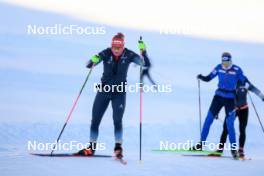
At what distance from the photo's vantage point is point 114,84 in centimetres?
939

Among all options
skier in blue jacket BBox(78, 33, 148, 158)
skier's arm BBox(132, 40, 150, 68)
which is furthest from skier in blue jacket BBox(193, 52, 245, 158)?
skier in blue jacket BBox(78, 33, 148, 158)

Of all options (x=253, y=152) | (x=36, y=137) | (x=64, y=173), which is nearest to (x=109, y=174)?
(x=64, y=173)

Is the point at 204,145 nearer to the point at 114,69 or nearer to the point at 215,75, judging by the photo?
the point at 215,75

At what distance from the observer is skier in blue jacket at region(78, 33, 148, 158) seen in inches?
368

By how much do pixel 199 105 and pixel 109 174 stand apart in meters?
4.14

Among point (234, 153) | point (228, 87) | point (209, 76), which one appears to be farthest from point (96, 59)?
point (234, 153)

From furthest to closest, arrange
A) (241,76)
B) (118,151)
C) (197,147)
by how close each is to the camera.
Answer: (197,147), (241,76), (118,151)

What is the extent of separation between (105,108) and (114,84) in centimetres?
45

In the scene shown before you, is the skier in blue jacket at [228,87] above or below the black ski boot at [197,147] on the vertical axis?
above

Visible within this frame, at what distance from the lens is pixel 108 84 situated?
9.41 meters

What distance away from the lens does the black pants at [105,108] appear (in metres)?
9.34

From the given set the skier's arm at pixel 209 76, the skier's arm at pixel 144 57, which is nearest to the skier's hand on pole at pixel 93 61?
the skier's arm at pixel 144 57

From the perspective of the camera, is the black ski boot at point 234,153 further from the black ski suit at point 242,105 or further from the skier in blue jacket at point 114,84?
the skier in blue jacket at point 114,84

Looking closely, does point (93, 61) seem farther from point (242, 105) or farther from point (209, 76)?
point (242, 105)
